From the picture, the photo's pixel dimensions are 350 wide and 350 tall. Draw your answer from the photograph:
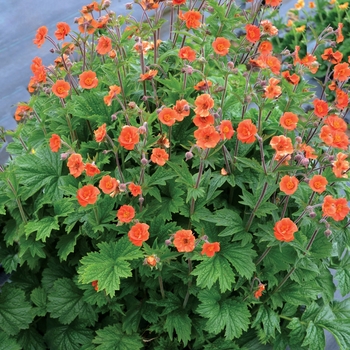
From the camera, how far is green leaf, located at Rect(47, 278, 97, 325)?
6.31ft

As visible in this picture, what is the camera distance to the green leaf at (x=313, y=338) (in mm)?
1805

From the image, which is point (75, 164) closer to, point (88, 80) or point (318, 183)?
point (88, 80)

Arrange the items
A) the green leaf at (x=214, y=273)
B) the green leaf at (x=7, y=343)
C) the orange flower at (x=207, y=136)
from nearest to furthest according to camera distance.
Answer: the orange flower at (x=207, y=136)
the green leaf at (x=214, y=273)
the green leaf at (x=7, y=343)

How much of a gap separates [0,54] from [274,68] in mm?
3313

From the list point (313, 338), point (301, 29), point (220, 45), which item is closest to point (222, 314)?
point (313, 338)

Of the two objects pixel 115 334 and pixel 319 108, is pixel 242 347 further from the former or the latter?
pixel 319 108

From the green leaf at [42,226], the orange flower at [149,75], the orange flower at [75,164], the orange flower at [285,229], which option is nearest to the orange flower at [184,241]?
the orange flower at [285,229]

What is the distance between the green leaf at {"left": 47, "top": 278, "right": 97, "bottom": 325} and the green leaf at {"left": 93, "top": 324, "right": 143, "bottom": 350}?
97mm

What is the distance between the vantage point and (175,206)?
1.75m

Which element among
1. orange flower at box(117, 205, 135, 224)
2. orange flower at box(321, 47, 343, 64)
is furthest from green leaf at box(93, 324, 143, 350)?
orange flower at box(321, 47, 343, 64)

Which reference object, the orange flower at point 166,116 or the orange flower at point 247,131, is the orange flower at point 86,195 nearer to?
the orange flower at point 166,116

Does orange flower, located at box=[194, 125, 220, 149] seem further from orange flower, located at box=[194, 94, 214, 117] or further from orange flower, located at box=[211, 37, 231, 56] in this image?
orange flower, located at box=[211, 37, 231, 56]

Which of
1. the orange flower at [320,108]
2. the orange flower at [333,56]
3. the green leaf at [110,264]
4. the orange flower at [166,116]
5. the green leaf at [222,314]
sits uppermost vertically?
the orange flower at [166,116]

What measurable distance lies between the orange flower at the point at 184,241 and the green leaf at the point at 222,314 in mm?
346
